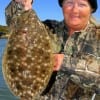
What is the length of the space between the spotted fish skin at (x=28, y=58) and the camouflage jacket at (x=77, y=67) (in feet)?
1.02

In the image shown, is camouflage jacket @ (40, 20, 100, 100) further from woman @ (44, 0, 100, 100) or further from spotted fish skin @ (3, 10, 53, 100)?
spotted fish skin @ (3, 10, 53, 100)

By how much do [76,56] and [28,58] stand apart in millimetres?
631

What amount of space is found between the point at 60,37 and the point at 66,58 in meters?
0.44

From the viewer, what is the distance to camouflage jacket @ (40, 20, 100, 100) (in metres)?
4.93

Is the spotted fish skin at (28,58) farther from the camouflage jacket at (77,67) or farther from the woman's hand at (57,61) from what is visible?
the camouflage jacket at (77,67)

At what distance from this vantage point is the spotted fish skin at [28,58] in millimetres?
4652

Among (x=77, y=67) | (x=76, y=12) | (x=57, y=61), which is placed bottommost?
(x=77, y=67)

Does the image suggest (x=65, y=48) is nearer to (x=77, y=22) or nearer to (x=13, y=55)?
(x=77, y=22)

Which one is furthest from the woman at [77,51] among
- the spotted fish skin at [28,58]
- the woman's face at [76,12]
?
the spotted fish skin at [28,58]

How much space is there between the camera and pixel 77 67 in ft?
16.2

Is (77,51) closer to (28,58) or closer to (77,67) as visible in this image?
(77,67)

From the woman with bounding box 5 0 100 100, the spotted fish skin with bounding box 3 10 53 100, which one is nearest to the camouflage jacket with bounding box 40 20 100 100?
the woman with bounding box 5 0 100 100

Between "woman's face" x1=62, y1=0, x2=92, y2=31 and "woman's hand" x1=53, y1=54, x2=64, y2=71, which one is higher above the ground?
"woman's face" x1=62, y1=0, x2=92, y2=31

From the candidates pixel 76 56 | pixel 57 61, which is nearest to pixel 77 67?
pixel 76 56
